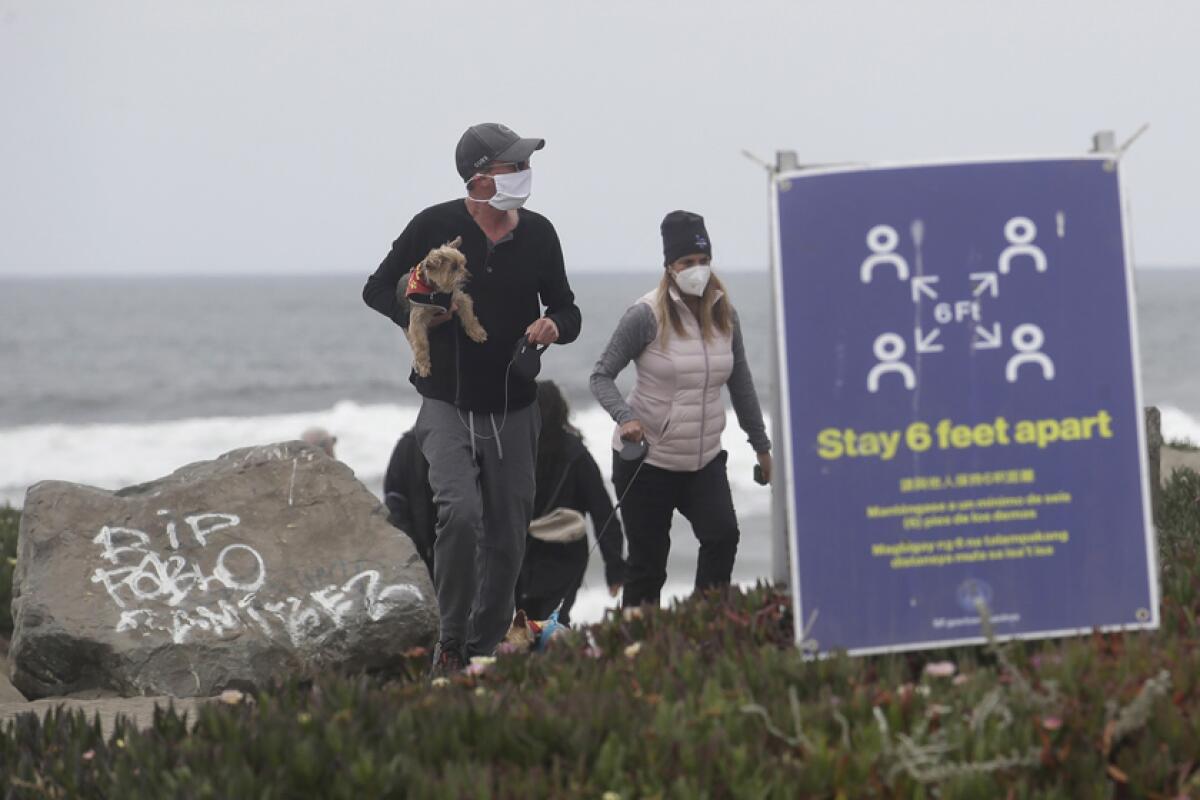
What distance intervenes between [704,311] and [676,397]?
0.40 meters

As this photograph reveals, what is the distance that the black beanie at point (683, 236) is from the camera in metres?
7.24

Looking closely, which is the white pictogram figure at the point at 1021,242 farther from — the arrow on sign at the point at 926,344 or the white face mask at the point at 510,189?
the white face mask at the point at 510,189

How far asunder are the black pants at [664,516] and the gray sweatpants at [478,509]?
639 millimetres

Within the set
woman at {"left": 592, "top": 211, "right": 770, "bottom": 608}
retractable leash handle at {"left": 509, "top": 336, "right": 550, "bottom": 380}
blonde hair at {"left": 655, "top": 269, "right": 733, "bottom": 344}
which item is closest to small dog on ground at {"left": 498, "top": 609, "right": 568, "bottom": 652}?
woman at {"left": 592, "top": 211, "right": 770, "bottom": 608}

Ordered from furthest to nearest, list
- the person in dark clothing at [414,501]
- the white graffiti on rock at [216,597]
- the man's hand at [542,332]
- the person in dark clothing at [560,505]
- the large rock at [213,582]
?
the person in dark clothing at [560,505], the person in dark clothing at [414,501], the white graffiti on rock at [216,597], the large rock at [213,582], the man's hand at [542,332]

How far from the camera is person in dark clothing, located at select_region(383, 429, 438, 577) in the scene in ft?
27.3

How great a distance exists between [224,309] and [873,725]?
9994 cm

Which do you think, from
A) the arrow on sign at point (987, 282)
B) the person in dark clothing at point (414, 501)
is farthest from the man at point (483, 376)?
the arrow on sign at point (987, 282)

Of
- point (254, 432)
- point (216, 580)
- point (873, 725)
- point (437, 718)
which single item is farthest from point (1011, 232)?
point (254, 432)

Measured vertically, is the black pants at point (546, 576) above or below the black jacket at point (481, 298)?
below

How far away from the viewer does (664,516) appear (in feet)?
24.5

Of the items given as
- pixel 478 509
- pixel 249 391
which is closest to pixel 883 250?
pixel 478 509

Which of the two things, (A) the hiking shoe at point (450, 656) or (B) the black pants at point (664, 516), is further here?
(B) the black pants at point (664, 516)

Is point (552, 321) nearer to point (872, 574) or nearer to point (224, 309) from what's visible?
point (872, 574)
